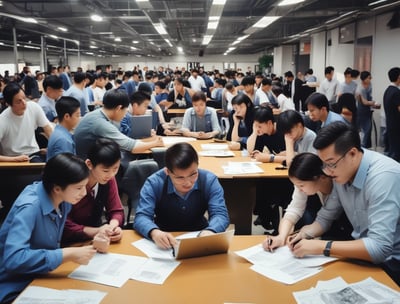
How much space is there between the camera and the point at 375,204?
2.05m

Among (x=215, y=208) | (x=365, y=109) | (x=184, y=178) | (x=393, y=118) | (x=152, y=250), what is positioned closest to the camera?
(x=152, y=250)

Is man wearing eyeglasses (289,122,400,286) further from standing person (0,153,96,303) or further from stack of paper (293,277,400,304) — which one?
standing person (0,153,96,303)

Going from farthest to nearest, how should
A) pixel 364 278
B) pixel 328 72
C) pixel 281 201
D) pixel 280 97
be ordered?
pixel 328 72 → pixel 280 97 → pixel 281 201 → pixel 364 278

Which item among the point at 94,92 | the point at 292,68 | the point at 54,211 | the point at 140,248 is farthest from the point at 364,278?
the point at 292,68

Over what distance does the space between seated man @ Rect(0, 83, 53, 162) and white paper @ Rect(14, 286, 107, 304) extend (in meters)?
2.81

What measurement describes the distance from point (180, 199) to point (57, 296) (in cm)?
103

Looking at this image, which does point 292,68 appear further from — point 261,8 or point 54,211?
point 54,211

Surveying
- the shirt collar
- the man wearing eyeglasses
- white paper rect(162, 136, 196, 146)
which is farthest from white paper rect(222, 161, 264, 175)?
the shirt collar

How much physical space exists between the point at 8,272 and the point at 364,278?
163 centimetres

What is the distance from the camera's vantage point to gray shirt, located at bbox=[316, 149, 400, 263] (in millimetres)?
1989

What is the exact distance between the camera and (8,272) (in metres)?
1.89

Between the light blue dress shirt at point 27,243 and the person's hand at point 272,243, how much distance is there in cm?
105

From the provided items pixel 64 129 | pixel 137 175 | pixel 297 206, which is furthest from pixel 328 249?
pixel 64 129

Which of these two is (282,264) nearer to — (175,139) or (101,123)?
(101,123)
